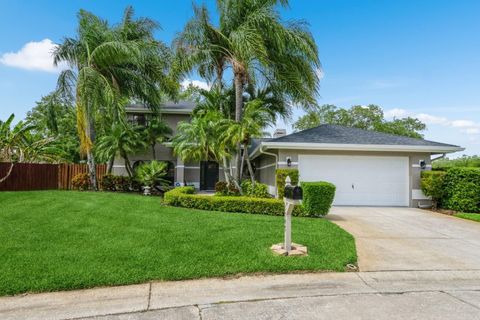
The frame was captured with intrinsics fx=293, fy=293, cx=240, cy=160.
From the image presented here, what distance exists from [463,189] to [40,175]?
20.2 m

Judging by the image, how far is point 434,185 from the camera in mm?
11859

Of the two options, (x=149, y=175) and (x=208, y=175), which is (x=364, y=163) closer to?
(x=149, y=175)

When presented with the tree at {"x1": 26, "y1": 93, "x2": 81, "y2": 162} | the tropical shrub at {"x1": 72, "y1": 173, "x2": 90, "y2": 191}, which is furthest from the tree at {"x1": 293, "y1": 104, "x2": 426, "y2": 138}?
the tropical shrub at {"x1": 72, "y1": 173, "x2": 90, "y2": 191}

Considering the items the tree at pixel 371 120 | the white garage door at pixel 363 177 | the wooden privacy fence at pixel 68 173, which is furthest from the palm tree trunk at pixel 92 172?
the tree at pixel 371 120

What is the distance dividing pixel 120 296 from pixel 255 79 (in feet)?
34.9

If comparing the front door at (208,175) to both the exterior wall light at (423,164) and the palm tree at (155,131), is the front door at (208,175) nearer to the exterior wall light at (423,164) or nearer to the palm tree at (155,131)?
the palm tree at (155,131)

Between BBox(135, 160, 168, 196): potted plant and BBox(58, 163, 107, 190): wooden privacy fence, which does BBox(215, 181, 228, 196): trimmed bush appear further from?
BBox(58, 163, 107, 190): wooden privacy fence

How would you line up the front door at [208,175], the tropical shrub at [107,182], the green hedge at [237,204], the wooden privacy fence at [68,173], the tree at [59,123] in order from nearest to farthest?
the green hedge at [237,204]
the tree at [59,123]
the tropical shrub at [107,182]
the wooden privacy fence at [68,173]
the front door at [208,175]


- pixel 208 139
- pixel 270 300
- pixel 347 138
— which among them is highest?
pixel 347 138

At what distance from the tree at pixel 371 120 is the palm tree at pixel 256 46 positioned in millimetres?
19866

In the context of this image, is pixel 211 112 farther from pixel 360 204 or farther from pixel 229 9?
pixel 360 204

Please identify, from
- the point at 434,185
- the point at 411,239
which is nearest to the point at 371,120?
the point at 434,185

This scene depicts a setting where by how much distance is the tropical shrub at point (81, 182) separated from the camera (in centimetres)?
1540

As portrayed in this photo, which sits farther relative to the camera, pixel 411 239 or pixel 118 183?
pixel 118 183
